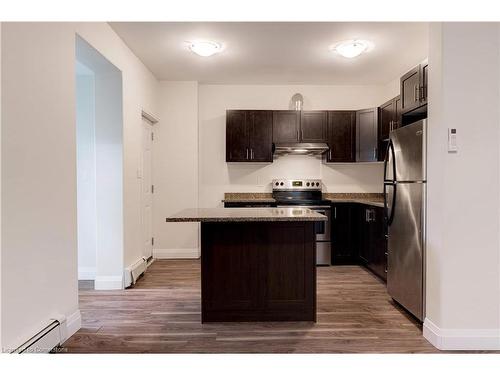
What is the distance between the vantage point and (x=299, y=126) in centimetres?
496

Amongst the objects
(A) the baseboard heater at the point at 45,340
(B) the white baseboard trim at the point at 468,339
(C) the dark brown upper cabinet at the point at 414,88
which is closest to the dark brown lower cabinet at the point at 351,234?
(C) the dark brown upper cabinet at the point at 414,88

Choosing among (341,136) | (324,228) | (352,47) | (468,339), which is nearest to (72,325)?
(468,339)

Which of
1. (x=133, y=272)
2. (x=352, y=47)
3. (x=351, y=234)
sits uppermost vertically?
(x=352, y=47)

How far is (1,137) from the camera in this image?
182 centimetres

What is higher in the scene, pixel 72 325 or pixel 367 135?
pixel 367 135

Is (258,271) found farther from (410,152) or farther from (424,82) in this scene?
(424,82)

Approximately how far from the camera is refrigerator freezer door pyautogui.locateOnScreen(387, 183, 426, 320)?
261cm

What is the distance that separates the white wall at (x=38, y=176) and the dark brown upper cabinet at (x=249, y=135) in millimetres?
2338

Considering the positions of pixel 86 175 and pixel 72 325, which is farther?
pixel 86 175

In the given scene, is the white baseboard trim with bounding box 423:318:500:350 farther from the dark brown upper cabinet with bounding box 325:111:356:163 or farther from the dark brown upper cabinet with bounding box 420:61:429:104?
the dark brown upper cabinet with bounding box 325:111:356:163

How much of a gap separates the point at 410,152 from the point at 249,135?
8.68 ft

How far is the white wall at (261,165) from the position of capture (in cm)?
526
